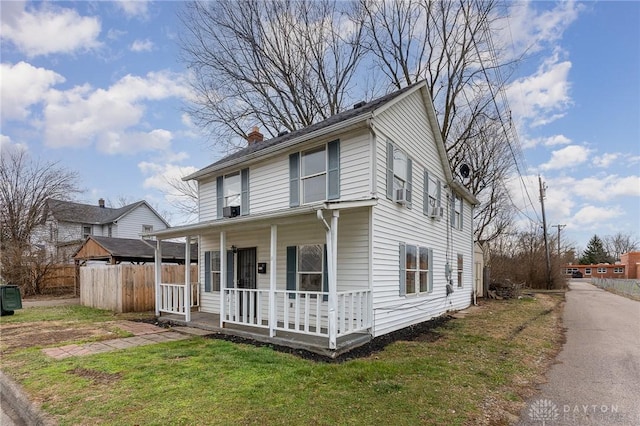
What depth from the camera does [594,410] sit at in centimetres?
427

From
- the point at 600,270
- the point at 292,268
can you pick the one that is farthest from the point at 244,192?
the point at 600,270

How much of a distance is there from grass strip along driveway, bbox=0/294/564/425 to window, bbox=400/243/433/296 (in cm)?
176

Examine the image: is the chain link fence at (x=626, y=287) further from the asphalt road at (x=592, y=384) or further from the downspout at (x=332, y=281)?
the downspout at (x=332, y=281)

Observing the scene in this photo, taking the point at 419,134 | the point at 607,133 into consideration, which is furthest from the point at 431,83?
the point at 419,134

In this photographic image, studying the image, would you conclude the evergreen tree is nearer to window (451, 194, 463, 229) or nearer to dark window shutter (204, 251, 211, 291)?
window (451, 194, 463, 229)

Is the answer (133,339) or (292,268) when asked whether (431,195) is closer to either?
(292,268)

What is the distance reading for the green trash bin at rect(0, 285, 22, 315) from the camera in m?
11.4

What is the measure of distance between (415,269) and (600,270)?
6216 cm

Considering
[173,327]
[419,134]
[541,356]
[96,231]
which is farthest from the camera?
[96,231]

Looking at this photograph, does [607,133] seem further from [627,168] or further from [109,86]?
[109,86]

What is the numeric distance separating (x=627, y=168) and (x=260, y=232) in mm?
17893

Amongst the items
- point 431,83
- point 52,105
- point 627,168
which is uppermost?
point 431,83

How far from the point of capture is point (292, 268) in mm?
8945

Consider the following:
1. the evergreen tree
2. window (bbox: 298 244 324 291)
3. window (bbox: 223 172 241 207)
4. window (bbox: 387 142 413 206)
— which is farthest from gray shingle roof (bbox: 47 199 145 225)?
the evergreen tree
